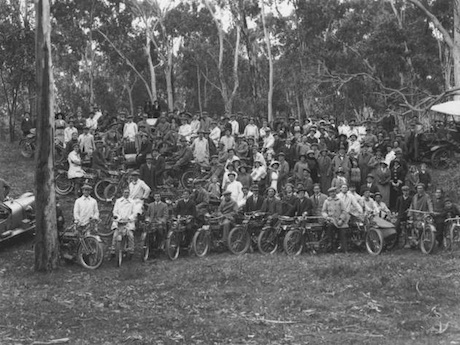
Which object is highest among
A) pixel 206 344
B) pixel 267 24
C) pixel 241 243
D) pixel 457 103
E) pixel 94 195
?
pixel 267 24

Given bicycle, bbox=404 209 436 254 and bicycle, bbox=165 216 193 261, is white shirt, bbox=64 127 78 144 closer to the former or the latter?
bicycle, bbox=165 216 193 261

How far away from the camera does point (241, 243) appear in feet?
45.6

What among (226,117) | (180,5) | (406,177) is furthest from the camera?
(180,5)

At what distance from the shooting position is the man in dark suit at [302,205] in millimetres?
14094

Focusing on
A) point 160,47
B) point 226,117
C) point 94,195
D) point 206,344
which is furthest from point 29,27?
point 206,344

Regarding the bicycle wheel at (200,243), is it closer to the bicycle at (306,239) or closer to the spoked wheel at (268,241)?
the spoked wheel at (268,241)

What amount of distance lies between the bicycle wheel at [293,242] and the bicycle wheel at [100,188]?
210 inches

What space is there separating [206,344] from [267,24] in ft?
96.9

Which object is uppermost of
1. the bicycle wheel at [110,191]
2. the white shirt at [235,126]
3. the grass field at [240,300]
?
the white shirt at [235,126]

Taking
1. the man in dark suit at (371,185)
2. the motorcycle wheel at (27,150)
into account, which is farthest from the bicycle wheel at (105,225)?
the man in dark suit at (371,185)

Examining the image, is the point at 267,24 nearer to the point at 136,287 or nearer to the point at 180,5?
the point at 180,5

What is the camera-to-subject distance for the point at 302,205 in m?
14.1

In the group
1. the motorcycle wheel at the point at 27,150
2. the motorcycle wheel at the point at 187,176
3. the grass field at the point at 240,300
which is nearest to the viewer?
the grass field at the point at 240,300

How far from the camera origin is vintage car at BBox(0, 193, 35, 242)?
1356cm
